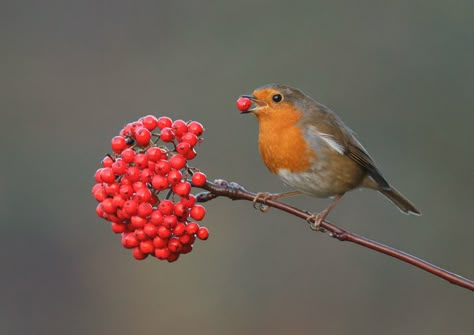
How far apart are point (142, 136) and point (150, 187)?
0.65ft

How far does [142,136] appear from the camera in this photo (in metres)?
2.80

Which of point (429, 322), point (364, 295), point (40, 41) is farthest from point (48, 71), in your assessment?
point (429, 322)

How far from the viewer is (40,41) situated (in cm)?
955

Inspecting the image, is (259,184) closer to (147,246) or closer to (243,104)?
(243,104)

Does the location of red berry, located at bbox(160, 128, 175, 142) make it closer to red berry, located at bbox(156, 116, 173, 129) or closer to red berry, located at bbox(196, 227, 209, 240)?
red berry, located at bbox(156, 116, 173, 129)

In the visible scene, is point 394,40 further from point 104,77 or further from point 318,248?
point 104,77

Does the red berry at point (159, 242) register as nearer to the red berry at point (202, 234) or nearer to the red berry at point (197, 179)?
the red berry at point (202, 234)

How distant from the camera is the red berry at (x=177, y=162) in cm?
283

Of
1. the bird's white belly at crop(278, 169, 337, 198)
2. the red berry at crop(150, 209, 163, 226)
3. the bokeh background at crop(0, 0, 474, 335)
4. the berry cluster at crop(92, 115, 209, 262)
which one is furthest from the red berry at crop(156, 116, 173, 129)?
the bokeh background at crop(0, 0, 474, 335)

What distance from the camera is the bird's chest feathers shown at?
4.17 metres

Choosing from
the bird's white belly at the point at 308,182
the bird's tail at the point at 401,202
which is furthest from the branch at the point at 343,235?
the bird's tail at the point at 401,202

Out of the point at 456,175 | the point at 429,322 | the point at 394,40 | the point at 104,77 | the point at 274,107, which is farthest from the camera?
the point at 104,77

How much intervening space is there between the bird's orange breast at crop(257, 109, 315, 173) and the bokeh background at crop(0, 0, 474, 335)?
2.98 m

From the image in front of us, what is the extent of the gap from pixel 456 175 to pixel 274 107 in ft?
12.5
